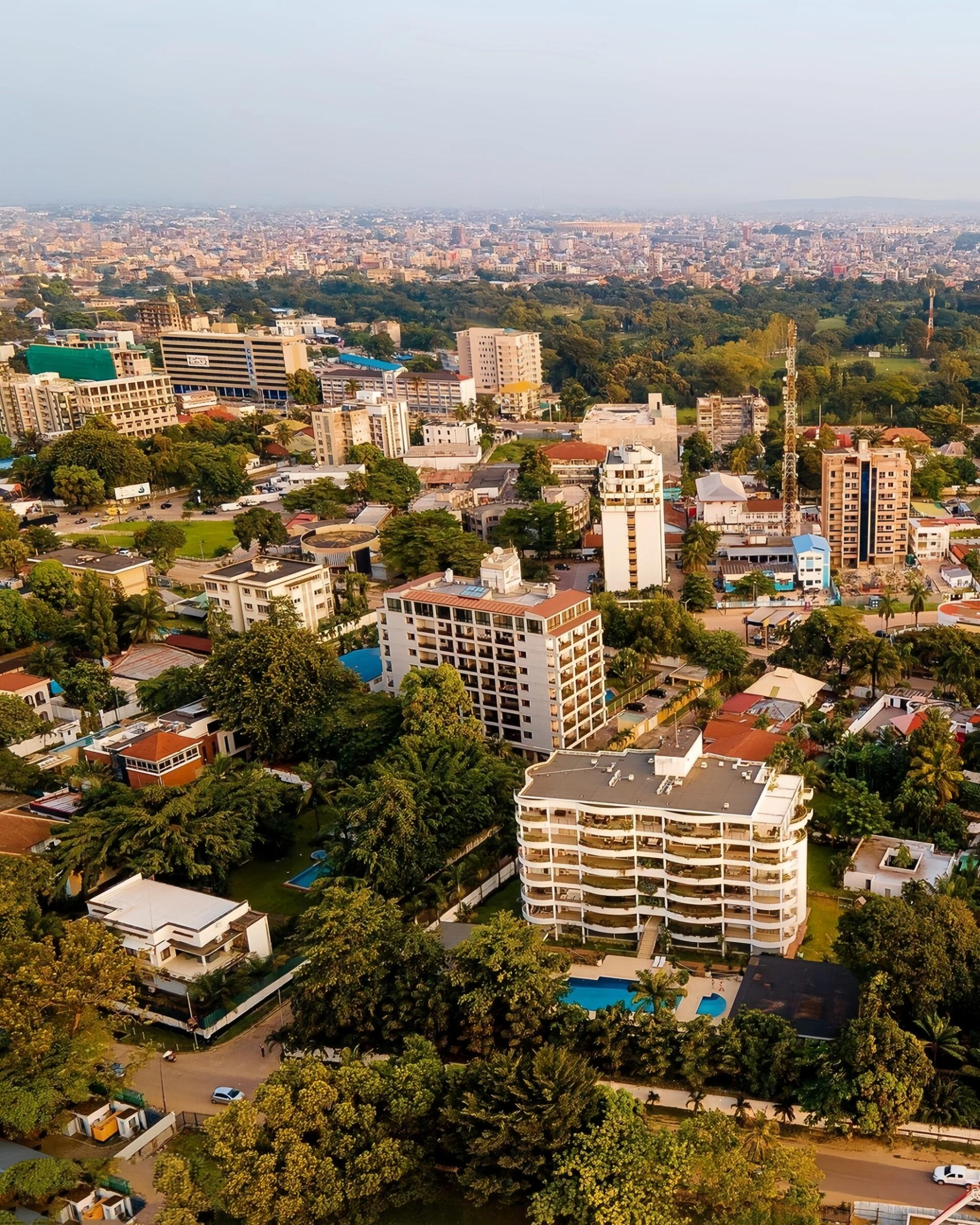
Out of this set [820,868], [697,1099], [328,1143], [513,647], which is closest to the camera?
[328,1143]

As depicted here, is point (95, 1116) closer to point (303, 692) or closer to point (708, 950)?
point (708, 950)

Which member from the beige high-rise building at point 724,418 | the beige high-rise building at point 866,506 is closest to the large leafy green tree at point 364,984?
the beige high-rise building at point 866,506

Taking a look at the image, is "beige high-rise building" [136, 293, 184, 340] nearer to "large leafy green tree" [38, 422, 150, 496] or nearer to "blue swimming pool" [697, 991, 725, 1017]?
"large leafy green tree" [38, 422, 150, 496]

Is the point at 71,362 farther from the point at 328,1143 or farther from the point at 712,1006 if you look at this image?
the point at 328,1143

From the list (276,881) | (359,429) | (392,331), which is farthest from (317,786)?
(392,331)

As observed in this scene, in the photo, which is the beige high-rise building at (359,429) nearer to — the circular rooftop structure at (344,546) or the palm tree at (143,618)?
the circular rooftop structure at (344,546)

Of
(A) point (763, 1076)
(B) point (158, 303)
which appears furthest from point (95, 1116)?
(B) point (158, 303)
